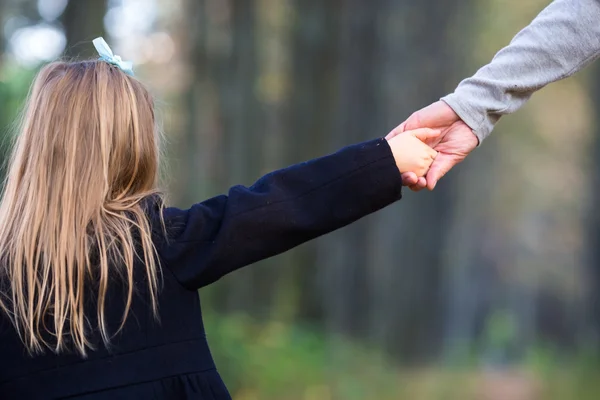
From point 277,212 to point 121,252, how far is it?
17.0 inches

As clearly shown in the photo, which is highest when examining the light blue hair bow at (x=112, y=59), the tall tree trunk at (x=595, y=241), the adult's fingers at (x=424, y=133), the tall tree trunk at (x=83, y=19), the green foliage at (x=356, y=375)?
the tall tree trunk at (x=83, y=19)

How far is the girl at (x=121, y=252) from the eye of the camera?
222 cm

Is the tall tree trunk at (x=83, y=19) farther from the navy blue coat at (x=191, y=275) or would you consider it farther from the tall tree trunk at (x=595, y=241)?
the tall tree trunk at (x=595, y=241)

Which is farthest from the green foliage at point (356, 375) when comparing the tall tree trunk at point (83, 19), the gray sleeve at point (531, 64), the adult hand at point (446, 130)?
the gray sleeve at point (531, 64)

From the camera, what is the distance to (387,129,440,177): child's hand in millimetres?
2504

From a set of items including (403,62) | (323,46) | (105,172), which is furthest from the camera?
(323,46)

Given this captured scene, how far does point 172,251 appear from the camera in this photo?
226 centimetres

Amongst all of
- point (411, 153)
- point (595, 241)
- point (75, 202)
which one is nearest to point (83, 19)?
point (75, 202)

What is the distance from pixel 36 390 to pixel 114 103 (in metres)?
0.83

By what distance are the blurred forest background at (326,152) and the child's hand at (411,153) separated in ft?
6.88

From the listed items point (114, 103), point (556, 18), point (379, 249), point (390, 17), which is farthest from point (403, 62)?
point (114, 103)

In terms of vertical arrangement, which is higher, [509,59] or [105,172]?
[509,59]

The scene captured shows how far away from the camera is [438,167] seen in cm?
278

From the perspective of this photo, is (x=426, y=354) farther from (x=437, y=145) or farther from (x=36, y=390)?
(x=36, y=390)
